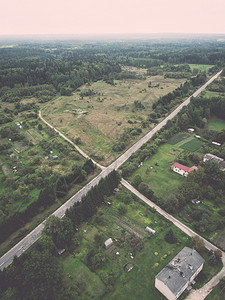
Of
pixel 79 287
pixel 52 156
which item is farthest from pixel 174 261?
pixel 52 156

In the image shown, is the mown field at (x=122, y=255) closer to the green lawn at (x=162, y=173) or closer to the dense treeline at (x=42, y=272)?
the dense treeline at (x=42, y=272)

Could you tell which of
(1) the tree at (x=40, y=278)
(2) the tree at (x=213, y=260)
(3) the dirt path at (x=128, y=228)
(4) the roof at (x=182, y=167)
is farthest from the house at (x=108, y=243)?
(4) the roof at (x=182, y=167)

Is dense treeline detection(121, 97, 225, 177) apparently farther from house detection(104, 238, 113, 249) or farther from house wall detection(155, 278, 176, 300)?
house wall detection(155, 278, 176, 300)

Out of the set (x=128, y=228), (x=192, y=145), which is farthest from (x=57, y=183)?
(x=192, y=145)

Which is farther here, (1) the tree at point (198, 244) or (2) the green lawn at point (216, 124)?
(2) the green lawn at point (216, 124)

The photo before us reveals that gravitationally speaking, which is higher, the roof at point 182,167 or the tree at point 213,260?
the roof at point 182,167

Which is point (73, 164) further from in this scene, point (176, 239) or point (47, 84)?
point (47, 84)

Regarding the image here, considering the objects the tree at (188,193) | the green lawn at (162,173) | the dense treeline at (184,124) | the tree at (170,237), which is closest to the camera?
the tree at (170,237)

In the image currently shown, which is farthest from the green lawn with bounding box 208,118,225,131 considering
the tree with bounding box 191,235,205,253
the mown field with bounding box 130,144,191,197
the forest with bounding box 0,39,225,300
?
the tree with bounding box 191,235,205,253

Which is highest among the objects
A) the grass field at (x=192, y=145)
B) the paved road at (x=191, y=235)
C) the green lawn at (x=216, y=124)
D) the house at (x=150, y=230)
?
the green lawn at (x=216, y=124)
